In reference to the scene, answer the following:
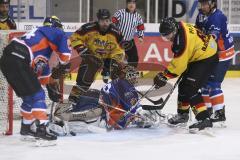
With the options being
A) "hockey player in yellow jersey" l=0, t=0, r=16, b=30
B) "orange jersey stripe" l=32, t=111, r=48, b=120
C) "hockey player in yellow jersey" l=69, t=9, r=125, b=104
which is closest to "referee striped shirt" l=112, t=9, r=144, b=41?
"hockey player in yellow jersey" l=0, t=0, r=16, b=30

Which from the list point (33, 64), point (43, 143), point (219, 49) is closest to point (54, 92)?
point (33, 64)

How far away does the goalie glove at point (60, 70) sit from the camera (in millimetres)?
4504

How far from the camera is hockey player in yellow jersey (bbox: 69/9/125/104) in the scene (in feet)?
17.1

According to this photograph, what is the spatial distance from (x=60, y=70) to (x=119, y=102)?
0.57 metres

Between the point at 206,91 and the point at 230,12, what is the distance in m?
4.69

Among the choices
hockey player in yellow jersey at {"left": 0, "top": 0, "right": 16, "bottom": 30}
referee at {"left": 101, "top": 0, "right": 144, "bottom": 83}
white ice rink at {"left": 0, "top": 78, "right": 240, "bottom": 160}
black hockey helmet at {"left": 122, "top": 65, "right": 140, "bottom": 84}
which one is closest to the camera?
white ice rink at {"left": 0, "top": 78, "right": 240, "bottom": 160}

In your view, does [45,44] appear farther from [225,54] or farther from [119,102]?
[225,54]

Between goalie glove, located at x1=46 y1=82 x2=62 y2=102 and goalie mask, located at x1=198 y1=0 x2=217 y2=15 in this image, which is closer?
goalie glove, located at x1=46 y1=82 x2=62 y2=102

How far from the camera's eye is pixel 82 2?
9672 mm

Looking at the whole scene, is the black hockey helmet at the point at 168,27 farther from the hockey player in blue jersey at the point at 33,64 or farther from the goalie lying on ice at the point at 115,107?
the hockey player in blue jersey at the point at 33,64

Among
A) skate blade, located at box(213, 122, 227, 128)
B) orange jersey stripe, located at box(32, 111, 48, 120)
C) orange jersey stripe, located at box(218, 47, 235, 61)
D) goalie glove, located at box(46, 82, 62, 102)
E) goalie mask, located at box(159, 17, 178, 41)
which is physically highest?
goalie mask, located at box(159, 17, 178, 41)

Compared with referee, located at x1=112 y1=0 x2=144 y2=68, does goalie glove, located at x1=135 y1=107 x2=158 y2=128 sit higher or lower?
lower

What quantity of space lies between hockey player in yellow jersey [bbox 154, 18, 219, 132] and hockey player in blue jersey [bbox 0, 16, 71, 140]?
0.75 metres

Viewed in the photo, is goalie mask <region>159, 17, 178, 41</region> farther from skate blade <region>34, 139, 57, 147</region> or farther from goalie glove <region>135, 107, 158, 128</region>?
skate blade <region>34, 139, 57, 147</region>
